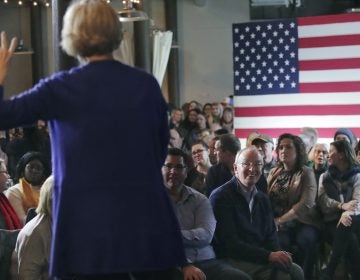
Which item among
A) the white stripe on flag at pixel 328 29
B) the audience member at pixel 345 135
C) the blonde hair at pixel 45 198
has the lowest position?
the audience member at pixel 345 135

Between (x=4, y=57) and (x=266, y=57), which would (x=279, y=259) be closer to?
(x=4, y=57)

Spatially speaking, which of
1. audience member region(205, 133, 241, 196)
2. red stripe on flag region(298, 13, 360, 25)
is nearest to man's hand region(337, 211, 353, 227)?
audience member region(205, 133, 241, 196)

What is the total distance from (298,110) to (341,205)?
2.51 m

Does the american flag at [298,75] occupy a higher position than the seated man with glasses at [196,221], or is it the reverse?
the american flag at [298,75]

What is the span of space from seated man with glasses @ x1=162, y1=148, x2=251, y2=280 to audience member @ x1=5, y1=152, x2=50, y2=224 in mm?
1070

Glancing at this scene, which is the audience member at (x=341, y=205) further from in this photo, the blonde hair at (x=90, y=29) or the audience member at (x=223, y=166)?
the blonde hair at (x=90, y=29)

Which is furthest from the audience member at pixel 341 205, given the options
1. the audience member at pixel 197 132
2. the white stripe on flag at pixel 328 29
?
the audience member at pixel 197 132

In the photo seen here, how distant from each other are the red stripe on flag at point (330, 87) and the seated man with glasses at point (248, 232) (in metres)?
3.54

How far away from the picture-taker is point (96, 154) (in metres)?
1.87

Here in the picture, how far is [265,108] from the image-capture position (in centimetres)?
819

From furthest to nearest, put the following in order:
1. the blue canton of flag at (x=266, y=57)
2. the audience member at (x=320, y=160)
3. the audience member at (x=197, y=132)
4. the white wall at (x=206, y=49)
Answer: the white wall at (x=206, y=49), the audience member at (x=197, y=132), the blue canton of flag at (x=266, y=57), the audience member at (x=320, y=160)

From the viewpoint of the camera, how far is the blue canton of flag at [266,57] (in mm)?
8086

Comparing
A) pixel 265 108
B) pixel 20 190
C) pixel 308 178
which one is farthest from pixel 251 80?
pixel 20 190

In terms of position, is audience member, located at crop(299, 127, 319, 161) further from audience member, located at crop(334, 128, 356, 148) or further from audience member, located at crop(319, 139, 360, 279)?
audience member, located at crop(319, 139, 360, 279)
